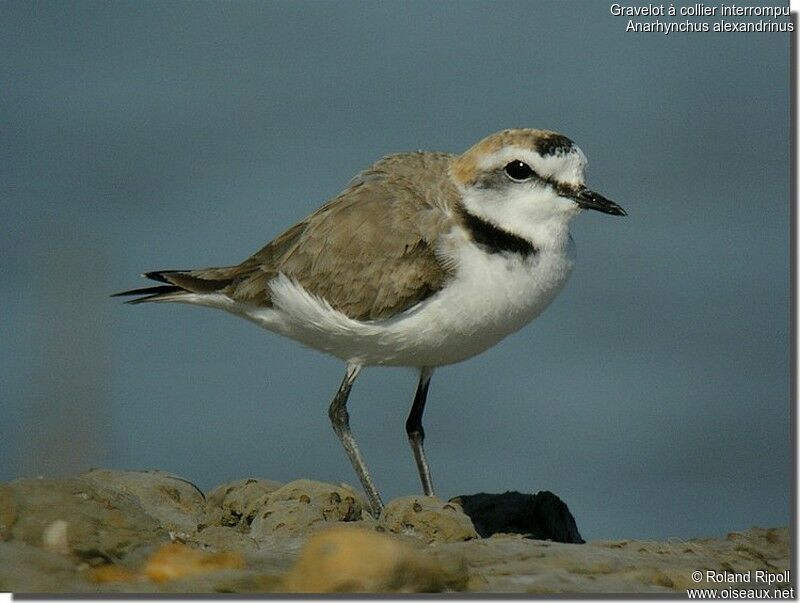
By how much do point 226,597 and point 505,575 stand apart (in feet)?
3.62

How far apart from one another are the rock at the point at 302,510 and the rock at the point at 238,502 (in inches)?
3.1

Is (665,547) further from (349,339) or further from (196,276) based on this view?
(196,276)

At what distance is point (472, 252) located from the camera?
6.07m

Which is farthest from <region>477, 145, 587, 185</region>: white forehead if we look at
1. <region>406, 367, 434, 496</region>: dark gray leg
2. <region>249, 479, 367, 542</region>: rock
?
<region>249, 479, 367, 542</region>: rock

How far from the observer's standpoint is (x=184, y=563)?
4.42 m

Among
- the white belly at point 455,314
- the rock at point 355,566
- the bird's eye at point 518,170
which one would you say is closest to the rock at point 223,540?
the rock at point 355,566

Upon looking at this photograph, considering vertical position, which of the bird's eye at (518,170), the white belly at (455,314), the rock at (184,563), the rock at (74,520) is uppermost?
the bird's eye at (518,170)

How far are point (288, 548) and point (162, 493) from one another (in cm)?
107

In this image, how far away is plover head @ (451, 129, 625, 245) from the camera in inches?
242

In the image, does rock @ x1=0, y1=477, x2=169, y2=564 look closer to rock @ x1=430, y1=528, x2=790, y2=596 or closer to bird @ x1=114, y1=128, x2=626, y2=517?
rock @ x1=430, y1=528, x2=790, y2=596

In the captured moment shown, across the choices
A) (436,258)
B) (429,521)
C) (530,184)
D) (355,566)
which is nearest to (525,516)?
(429,521)

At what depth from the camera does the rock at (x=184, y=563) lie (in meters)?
4.34

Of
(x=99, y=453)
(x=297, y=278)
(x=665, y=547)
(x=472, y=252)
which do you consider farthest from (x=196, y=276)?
(x=665, y=547)

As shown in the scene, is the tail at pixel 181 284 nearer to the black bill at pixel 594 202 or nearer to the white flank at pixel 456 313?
the white flank at pixel 456 313
